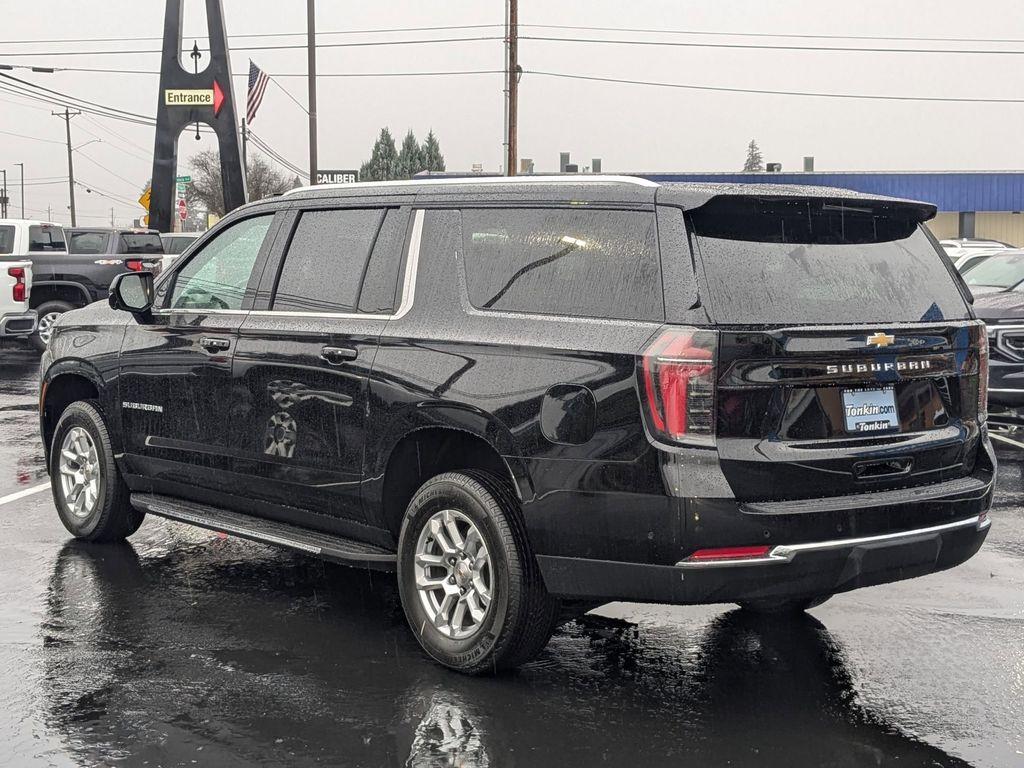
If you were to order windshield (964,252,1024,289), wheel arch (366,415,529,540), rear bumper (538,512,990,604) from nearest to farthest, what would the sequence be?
rear bumper (538,512,990,604) < wheel arch (366,415,529,540) < windshield (964,252,1024,289)

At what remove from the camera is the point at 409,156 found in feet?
485

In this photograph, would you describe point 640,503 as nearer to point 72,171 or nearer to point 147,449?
point 147,449

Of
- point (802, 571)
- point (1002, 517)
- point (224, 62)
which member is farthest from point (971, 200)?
point (802, 571)

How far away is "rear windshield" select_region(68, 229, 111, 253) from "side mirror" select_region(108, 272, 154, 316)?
57.9 feet

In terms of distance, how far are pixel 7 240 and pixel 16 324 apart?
2.34 m

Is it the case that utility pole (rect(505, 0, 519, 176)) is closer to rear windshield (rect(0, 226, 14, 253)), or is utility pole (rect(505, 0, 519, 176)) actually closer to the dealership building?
rear windshield (rect(0, 226, 14, 253))

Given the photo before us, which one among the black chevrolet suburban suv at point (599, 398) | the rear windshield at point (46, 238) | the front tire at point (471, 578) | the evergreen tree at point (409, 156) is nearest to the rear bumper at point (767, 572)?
the black chevrolet suburban suv at point (599, 398)

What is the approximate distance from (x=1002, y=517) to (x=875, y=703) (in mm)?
4062

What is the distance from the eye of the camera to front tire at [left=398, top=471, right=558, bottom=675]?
188 inches

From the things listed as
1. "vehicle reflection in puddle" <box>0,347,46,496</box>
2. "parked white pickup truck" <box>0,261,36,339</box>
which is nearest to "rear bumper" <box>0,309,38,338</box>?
"parked white pickup truck" <box>0,261,36,339</box>

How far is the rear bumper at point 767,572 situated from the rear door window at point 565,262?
0.88 metres

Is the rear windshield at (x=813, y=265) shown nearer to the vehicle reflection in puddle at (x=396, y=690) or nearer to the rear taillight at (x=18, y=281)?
the vehicle reflection in puddle at (x=396, y=690)

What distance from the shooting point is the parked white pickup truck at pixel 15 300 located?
61.4 feet

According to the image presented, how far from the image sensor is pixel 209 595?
6223mm
